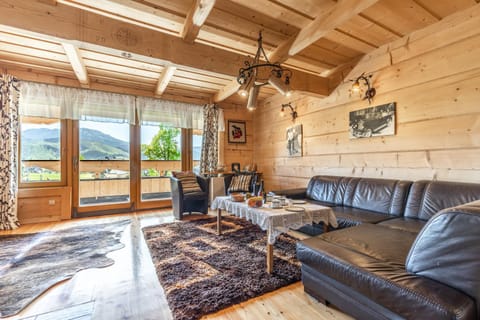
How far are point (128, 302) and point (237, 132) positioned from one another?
14.3 ft

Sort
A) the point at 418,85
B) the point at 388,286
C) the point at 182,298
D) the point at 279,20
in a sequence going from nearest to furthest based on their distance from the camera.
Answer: the point at 388,286
the point at 182,298
the point at 279,20
the point at 418,85

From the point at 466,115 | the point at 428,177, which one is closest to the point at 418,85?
the point at 466,115

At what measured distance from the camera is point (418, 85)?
2.68 metres

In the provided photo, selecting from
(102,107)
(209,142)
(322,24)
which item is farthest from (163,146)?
(322,24)

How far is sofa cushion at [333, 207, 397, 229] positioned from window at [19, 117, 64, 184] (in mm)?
4541

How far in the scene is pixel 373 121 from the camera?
313 cm

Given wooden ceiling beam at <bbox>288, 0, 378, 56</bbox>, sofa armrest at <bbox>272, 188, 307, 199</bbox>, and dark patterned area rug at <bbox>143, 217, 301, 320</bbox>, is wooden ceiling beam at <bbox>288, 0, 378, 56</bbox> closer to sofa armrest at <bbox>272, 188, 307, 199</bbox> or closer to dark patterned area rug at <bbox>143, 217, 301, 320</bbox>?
sofa armrest at <bbox>272, 188, 307, 199</bbox>

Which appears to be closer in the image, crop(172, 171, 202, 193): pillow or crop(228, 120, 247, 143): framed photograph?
crop(172, 171, 202, 193): pillow

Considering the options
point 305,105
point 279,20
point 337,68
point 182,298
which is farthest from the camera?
point 305,105

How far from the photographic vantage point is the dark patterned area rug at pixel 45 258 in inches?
69.2

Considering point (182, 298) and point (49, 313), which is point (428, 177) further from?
point (49, 313)

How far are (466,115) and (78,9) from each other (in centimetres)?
401

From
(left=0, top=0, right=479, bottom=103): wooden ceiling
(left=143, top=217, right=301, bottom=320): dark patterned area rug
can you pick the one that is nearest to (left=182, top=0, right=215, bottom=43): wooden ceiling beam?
(left=0, top=0, right=479, bottom=103): wooden ceiling

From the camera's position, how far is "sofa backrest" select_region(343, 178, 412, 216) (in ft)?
8.34
